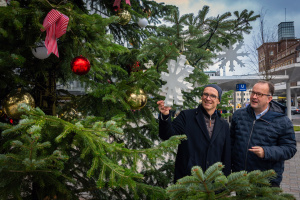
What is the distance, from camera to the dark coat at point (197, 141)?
7.22 ft

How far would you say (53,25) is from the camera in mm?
1767

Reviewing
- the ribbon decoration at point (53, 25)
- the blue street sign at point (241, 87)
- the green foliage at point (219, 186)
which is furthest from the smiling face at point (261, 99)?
the blue street sign at point (241, 87)

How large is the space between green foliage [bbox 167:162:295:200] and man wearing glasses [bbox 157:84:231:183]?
1.03m

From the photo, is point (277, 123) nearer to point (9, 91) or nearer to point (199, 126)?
point (199, 126)

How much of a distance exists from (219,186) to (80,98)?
6.47ft

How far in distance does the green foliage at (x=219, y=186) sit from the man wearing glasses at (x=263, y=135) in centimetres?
112

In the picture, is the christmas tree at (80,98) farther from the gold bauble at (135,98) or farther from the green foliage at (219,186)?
the green foliage at (219,186)

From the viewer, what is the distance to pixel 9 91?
2426 millimetres

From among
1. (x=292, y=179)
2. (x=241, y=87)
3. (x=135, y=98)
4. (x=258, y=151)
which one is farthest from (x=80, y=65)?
(x=241, y=87)

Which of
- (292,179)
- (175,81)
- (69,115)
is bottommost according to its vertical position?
(292,179)

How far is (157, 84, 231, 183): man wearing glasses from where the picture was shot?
7.21 ft

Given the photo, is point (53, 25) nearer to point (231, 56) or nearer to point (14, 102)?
point (14, 102)

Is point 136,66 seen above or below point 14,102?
above

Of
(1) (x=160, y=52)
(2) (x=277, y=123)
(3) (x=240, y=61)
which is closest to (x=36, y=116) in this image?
(1) (x=160, y=52)
